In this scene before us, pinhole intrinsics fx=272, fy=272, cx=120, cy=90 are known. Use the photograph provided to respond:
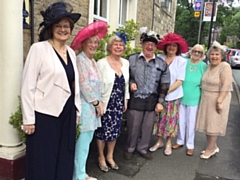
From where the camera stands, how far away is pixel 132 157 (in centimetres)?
415

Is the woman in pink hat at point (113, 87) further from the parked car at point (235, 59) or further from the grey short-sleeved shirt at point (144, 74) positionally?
the parked car at point (235, 59)

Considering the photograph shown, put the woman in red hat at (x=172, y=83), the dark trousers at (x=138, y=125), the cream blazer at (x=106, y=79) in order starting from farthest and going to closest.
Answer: the woman in red hat at (x=172, y=83), the dark trousers at (x=138, y=125), the cream blazer at (x=106, y=79)

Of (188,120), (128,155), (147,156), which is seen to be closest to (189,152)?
(188,120)

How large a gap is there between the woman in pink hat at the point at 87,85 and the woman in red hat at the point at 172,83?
1312 millimetres

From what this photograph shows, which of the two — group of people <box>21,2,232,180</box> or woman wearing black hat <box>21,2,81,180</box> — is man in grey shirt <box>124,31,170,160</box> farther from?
woman wearing black hat <box>21,2,81,180</box>

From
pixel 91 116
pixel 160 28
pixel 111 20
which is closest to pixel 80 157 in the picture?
pixel 91 116

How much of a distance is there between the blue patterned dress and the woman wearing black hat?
0.76 meters

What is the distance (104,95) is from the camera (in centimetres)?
334

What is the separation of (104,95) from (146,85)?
28.7 inches

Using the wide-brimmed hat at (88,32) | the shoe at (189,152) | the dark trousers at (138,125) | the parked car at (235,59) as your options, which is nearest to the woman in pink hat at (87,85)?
the wide-brimmed hat at (88,32)

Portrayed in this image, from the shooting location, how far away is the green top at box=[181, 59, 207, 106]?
4141mm

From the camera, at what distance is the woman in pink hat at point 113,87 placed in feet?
10.9

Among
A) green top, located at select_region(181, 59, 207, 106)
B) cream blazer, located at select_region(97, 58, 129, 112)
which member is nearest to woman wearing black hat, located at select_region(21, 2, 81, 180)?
cream blazer, located at select_region(97, 58, 129, 112)

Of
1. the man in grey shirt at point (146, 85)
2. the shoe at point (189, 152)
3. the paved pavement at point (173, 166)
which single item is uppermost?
the man in grey shirt at point (146, 85)
